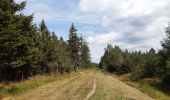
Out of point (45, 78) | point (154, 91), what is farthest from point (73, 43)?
point (154, 91)

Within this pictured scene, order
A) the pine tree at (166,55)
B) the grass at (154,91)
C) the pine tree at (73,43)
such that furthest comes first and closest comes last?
the pine tree at (73,43) → the pine tree at (166,55) → the grass at (154,91)

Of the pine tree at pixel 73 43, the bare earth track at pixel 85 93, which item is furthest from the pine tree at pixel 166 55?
the pine tree at pixel 73 43

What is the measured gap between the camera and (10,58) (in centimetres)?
3691

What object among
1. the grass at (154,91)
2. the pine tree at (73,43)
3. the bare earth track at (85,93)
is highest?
the pine tree at (73,43)

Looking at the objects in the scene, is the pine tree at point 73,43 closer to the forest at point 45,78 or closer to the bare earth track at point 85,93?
the forest at point 45,78

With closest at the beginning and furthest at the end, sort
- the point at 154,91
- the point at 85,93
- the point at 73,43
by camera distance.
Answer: the point at 85,93, the point at 154,91, the point at 73,43

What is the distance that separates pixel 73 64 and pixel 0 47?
109m

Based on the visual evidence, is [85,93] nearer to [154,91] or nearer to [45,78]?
[154,91]

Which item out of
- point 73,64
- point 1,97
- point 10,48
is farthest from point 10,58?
point 73,64

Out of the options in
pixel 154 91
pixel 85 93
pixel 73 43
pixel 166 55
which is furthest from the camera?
pixel 73 43

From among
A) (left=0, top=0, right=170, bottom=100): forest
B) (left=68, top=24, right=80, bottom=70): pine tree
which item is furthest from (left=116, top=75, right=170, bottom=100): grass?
(left=68, top=24, right=80, bottom=70): pine tree

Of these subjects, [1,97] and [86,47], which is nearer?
[1,97]

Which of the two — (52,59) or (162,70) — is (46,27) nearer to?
(52,59)

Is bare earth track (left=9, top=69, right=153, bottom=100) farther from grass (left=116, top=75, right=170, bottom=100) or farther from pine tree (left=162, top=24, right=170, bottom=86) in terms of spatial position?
pine tree (left=162, top=24, right=170, bottom=86)
